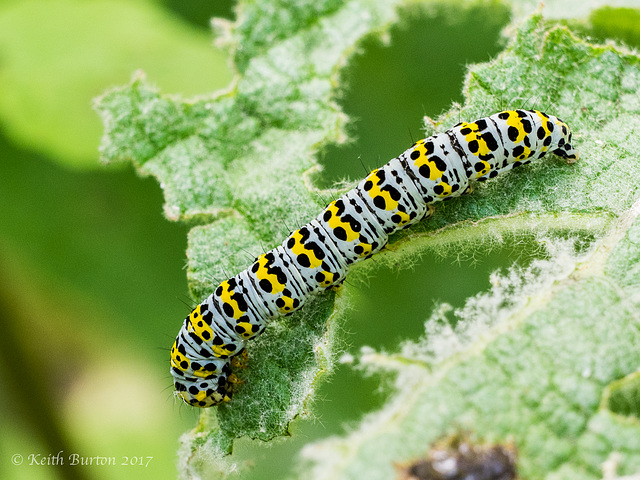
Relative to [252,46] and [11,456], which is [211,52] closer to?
[252,46]

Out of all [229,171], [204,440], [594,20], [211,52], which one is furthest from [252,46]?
[204,440]

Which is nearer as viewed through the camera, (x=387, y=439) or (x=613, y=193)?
(x=387, y=439)

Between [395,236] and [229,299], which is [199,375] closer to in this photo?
[229,299]

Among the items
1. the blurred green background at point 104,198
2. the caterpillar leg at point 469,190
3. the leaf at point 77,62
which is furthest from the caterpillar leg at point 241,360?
the leaf at point 77,62

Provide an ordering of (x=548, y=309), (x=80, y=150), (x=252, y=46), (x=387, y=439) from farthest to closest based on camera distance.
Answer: (x=80, y=150), (x=252, y=46), (x=548, y=309), (x=387, y=439)

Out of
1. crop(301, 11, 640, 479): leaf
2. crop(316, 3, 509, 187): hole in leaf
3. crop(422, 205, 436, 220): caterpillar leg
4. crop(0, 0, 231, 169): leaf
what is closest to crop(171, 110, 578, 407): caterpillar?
crop(422, 205, 436, 220): caterpillar leg

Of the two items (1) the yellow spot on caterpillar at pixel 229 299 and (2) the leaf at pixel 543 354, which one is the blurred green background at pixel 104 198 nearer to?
(1) the yellow spot on caterpillar at pixel 229 299

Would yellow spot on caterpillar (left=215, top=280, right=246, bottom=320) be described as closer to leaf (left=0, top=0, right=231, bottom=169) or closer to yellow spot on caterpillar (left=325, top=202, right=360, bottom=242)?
yellow spot on caterpillar (left=325, top=202, right=360, bottom=242)
